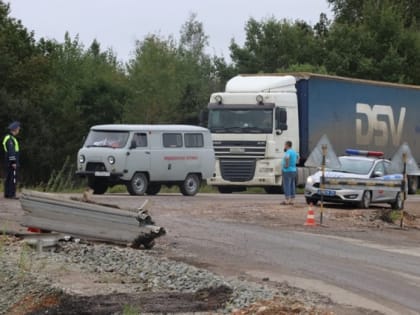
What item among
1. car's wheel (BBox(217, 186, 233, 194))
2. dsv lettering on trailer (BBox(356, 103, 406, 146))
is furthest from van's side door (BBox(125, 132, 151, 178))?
dsv lettering on trailer (BBox(356, 103, 406, 146))

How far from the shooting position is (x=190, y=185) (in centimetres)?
3325

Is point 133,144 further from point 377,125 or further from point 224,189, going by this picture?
point 377,125

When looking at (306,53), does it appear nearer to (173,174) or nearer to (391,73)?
(391,73)

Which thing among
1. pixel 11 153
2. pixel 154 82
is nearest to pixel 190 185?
pixel 11 153

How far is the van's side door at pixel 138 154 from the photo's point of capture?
31.1 metres

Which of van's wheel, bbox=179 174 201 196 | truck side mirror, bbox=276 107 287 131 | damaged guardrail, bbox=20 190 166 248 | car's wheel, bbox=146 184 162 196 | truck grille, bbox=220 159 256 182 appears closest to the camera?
damaged guardrail, bbox=20 190 166 248

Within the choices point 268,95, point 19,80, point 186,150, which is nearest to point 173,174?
point 186,150

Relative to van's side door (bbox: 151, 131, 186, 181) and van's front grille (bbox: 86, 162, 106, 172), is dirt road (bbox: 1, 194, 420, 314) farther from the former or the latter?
van's side door (bbox: 151, 131, 186, 181)

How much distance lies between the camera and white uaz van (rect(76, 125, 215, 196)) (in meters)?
31.0

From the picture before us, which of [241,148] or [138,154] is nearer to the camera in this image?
[138,154]

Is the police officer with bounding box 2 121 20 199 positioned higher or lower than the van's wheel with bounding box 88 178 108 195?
higher

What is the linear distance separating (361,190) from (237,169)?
926cm

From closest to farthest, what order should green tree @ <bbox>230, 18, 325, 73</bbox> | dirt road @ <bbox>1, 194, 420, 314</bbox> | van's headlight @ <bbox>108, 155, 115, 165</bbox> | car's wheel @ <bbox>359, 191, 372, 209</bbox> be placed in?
dirt road @ <bbox>1, 194, 420, 314</bbox> < car's wheel @ <bbox>359, 191, 372, 209</bbox> < van's headlight @ <bbox>108, 155, 115, 165</bbox> < green tree @ <bbox>230, 18, 325, 73</bbox>

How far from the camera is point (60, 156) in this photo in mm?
58250
